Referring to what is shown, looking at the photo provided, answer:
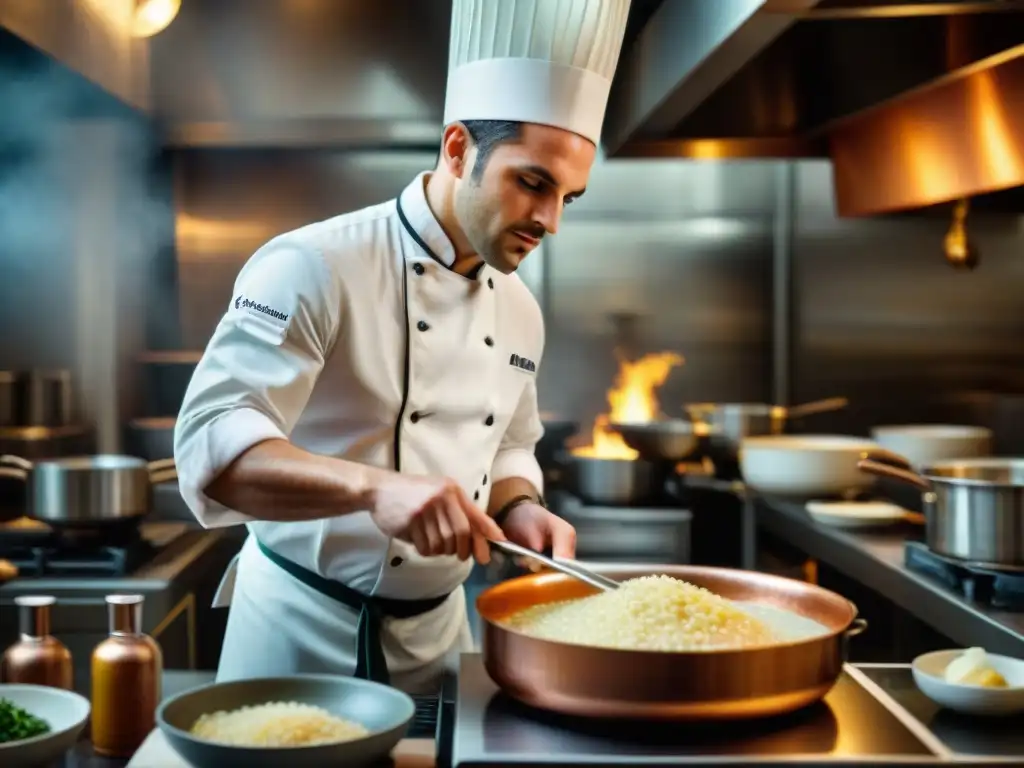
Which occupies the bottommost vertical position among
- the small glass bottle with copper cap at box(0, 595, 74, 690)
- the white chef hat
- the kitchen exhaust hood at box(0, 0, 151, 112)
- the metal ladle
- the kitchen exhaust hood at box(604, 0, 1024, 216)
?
the small glass bottle with copper cap at box(0, 595, 74, 690)

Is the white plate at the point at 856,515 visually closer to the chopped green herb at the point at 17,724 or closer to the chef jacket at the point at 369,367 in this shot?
the chef jacket at the point at 369,367

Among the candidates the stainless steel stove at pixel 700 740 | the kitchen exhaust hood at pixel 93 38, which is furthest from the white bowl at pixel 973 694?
the kitchen exhaust hood at pixel 93 38

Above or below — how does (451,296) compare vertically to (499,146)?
below

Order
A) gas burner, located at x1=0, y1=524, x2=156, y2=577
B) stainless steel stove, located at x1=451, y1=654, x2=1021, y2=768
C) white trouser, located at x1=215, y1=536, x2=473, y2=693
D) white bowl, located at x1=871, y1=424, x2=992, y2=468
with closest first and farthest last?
stainless steel stove, located at x1=451, y1=654, x2=1021, y2=768 < white trouser, located at x1=215, y1=536, x2=473, y2=693 < gas burner, located at x1=0, y1=524, x2=156, y2=577 < white bowl, located at x1=871, y1=424, x2=992, y2=468

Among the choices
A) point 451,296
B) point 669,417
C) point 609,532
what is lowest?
point 609,532

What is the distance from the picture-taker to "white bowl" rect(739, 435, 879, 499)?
3.39m

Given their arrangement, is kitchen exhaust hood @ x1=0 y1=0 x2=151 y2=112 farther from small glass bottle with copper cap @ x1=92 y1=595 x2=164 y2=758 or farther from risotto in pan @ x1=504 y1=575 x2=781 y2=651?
risotto in pan @ x1=504 y1=575 x2=781 y2=651

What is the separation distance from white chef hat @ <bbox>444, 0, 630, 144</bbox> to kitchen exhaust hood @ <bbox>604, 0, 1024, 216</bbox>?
262 mm

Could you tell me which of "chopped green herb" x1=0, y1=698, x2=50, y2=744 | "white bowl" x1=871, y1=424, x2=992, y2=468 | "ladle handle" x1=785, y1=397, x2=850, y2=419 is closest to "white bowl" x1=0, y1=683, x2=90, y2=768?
"chopped green herb" x1=0, y1=698, x2=50, y2=744

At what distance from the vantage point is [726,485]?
163 inches

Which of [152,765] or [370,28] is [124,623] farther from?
[370,28]

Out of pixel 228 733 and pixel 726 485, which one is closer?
pixel 228 733

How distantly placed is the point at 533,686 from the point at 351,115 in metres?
3.31

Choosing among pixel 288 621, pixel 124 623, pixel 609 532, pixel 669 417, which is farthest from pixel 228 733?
pixel 669 417
